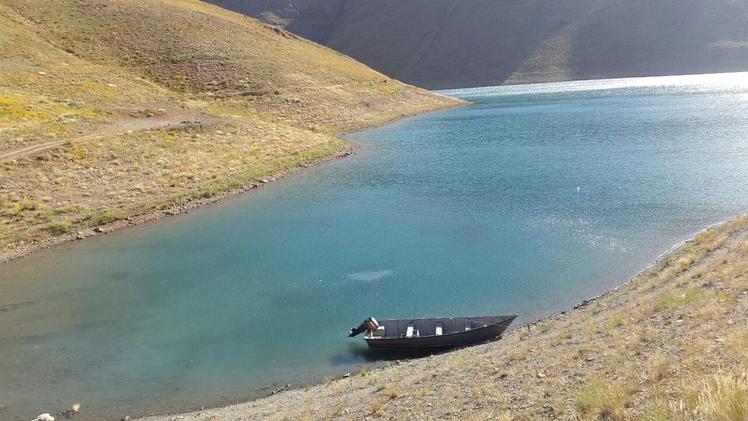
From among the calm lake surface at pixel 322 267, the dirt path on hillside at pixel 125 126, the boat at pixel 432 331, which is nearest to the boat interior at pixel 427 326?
the boat at pixel 432 331

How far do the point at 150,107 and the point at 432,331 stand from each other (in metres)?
60.4

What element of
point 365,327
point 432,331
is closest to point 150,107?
point 365,327

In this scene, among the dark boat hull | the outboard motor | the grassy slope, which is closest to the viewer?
the grassy slope

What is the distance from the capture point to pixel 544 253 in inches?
1037

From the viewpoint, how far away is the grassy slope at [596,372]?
8727 millimetres

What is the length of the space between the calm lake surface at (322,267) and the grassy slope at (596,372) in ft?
9.99

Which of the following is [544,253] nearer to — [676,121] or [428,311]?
[428,311]

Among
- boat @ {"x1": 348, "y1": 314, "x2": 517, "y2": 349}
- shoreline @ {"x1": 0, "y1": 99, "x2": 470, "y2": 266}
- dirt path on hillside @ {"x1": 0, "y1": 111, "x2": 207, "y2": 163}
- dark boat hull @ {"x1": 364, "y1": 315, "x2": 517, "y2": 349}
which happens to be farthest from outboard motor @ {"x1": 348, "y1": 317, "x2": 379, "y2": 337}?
dirt path on hillside @ {"x1": 0, "y1": 111, "x2": 207, "y2": 163}

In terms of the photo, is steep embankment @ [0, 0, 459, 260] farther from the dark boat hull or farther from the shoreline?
the dark boat hull

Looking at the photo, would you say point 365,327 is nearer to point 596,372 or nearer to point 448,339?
point 448,339

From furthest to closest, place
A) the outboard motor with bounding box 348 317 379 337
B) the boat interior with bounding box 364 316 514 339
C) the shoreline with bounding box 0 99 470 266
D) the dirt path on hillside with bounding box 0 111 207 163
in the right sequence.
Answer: the dirt path on hillside with bounding box 0 111 207 163, the shoreline with bounding box 0 99 470 266, the outboard motor with bounding box 348 317 379 337, the boat interior with bounding box 364 316 514 339

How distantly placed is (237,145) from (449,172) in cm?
2444

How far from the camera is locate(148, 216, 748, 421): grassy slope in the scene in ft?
28.6

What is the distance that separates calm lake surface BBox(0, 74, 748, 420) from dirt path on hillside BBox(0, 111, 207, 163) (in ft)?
52.9
